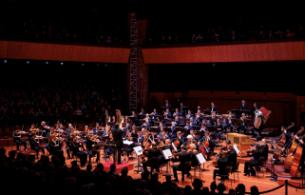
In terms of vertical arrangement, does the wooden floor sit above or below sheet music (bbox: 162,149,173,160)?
below

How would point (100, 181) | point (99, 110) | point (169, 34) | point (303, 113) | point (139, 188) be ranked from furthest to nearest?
point (169, 34) → point (99, 110) → point (303, 113) → point (100, 181) → point (139, 188)

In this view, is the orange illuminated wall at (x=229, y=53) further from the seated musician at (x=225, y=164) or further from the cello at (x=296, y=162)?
the seated musician at (x=225, y=164)

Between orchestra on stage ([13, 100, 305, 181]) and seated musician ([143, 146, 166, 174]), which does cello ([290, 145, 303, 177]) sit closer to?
orchestra on stage ([13, 100, 305, 181])

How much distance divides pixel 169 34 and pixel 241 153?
11504 mm

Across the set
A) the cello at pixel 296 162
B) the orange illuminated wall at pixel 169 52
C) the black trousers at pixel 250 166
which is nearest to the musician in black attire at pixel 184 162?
the black trousers at pixel 250 166

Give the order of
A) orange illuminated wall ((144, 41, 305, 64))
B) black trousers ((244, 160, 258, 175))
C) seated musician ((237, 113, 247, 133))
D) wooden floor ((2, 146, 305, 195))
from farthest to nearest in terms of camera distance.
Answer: orange illuminated wall ((144, 41, 305, 64)) → seated musician ((237, 113, 247, 133)) → black trousers ((244, 160, 258, 175)) → wooden floor ((2, 146, 305, 195))

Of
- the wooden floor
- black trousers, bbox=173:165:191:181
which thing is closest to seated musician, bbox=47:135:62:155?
the wooden floor

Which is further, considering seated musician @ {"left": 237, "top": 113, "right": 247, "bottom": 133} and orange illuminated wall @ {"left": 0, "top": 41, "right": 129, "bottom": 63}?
orange illuminated wall @ {"left": 0, "top": 41, "right": 129, "bottom": 63}

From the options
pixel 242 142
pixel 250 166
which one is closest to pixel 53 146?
pixel 250 166

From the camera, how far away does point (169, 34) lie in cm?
2444

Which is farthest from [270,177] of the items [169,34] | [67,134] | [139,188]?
[169,34]

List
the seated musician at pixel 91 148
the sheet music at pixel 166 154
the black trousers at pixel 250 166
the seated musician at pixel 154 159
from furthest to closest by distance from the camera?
the seated musician at pixel 91 148 < the black trousers at pixel 250 166 < the seated musician at pixel 154 159 < the sheet music at pixel 166 154

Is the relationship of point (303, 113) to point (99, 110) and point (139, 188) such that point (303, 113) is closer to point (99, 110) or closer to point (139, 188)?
point (99, 110)

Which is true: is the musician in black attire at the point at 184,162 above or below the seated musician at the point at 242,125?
below
